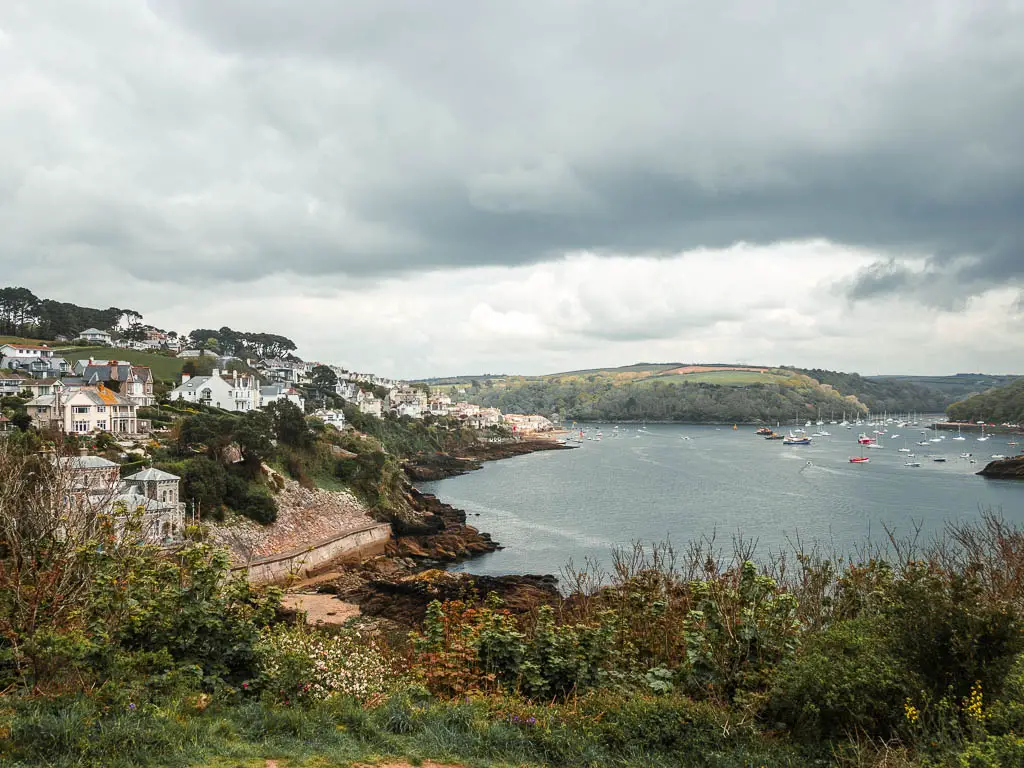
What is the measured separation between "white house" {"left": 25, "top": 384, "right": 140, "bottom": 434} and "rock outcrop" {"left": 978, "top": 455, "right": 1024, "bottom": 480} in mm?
58828

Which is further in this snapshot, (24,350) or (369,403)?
(369,403)

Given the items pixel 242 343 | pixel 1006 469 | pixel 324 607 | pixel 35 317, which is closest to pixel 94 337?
pixel 35 317

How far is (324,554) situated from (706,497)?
2610cm

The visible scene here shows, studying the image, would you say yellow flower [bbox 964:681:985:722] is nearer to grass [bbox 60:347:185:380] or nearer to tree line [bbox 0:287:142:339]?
grass [bbox 60:347:185:380]

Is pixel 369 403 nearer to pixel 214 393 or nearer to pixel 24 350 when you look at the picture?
pixel 214 393

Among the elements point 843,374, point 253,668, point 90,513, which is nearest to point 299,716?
point 253,668

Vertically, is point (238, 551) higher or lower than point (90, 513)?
lower

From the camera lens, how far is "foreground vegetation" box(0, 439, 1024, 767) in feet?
16.3

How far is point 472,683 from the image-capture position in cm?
708

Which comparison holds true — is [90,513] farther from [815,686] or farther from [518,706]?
[815,686]

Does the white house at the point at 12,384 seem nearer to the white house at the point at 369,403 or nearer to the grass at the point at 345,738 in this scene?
the white house at the point at 369,403

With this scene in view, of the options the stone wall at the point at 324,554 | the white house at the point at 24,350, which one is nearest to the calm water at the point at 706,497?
the stone wall at the point at 324,554

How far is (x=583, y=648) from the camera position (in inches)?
287

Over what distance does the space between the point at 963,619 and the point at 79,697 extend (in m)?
7.00
